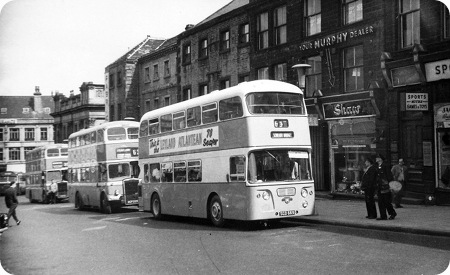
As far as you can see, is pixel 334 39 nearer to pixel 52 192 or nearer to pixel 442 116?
pixel 442 116

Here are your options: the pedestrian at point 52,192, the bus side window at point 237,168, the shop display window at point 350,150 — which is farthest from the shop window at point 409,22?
the pedestrian at point 52,192

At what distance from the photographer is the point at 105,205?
82.2 feet

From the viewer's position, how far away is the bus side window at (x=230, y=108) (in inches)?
586

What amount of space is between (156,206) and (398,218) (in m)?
9.07

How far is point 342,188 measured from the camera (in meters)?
23.3

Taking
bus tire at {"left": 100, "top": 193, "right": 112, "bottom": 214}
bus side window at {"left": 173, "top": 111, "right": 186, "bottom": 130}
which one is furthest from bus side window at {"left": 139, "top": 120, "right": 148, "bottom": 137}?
bus tire at {"left": 100, "top": 193, "right": 112, "bottom": 214}

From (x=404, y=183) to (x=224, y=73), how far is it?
15.0 meters

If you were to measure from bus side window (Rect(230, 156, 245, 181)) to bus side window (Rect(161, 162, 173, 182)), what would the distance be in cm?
424

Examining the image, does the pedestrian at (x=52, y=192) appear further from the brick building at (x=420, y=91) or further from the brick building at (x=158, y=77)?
the brick building at (x=420, y=91)

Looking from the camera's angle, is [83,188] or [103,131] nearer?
[103,131]

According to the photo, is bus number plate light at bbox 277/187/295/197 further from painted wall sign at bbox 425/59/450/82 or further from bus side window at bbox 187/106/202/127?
painted wall sign at bbox 425/59/450/82

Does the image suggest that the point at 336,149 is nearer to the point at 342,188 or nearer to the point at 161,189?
the point at 342,188

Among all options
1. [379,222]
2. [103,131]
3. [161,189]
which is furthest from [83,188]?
[379,222]

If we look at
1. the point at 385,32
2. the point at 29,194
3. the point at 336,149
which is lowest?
the point at 29,194
